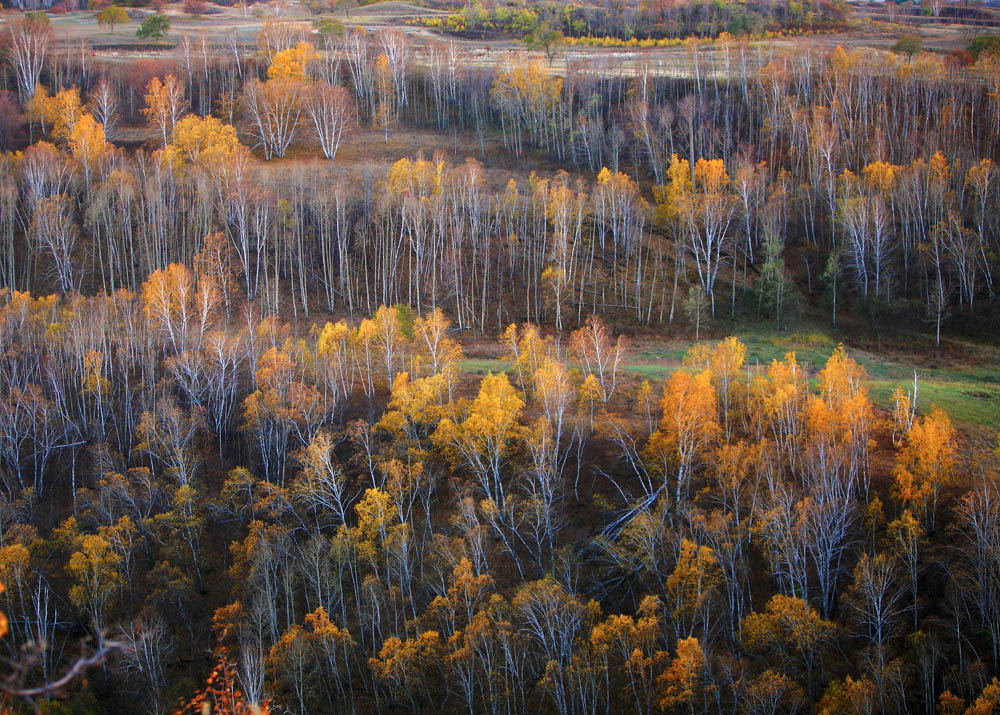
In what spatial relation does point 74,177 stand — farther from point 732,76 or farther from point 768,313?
point 732,76

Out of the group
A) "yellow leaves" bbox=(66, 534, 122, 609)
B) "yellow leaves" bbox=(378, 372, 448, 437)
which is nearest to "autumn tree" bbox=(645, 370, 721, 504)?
"yellow leaves" bbox=(378, 372, 448, 437)

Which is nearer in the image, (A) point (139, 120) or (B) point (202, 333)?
(B) point (202, 333)

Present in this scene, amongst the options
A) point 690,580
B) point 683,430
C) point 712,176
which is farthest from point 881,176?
point 690,580

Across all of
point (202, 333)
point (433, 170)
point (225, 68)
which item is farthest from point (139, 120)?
point (202, 333)

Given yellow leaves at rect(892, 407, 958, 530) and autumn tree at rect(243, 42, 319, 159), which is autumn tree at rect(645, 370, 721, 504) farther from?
autumn tree at rect(243, 42, 319, 159)

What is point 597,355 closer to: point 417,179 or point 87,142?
point 417,179

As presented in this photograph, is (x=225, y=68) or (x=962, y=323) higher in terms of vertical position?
(x=225, y=68)

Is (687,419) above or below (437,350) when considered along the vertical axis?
below

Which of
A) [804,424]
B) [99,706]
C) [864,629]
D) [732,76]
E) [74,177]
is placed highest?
[732,76]
